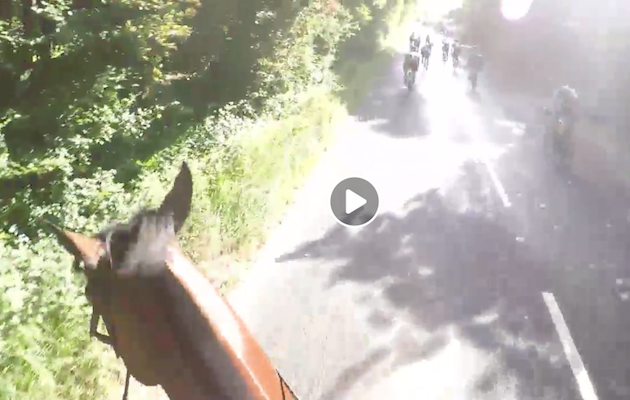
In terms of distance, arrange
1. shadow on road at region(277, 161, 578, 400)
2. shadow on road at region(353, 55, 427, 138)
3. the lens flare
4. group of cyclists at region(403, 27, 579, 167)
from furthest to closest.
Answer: the lens flare < shadow on road at region(353, 55, 427, 138) < group of cyclists at region(403, 27, 579, 167) < shadow on road at region(277, 161, 578, 400)

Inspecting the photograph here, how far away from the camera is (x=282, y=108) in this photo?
7.96m

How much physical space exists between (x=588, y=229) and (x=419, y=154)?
9.72 ft

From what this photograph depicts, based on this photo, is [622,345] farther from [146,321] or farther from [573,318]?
[146,321]

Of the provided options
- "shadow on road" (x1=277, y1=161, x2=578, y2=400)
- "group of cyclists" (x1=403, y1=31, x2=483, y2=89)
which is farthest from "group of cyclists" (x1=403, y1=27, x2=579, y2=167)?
"shadow on road" (x1=277, y1=161, x2=578, y2=400)

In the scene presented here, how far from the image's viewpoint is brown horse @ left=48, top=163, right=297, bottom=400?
1.59m

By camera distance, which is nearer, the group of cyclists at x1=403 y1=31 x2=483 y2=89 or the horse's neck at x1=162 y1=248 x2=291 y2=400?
the horse's neck at x1=162 y1=248 x2=291 y2=400

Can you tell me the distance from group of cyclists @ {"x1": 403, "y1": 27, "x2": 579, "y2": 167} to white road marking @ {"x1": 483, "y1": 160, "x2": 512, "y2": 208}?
80.0 inches

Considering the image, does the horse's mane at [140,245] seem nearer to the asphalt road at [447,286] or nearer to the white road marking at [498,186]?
the asphalt road at [447,286]

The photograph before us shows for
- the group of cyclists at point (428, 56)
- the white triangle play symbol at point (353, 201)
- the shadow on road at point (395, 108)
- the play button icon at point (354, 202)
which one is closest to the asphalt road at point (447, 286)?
the play button icon at point (354, 202)

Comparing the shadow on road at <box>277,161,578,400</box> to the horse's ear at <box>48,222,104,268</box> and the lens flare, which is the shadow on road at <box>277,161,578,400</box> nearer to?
the horse's ear at <box>48,222,104,268</box>

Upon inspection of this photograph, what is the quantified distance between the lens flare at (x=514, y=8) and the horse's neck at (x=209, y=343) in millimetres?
20666

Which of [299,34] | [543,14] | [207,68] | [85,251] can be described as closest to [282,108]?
[207,68]

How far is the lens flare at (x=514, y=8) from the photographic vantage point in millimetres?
19547

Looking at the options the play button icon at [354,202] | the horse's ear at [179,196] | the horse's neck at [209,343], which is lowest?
the play button icon at [354,202]
